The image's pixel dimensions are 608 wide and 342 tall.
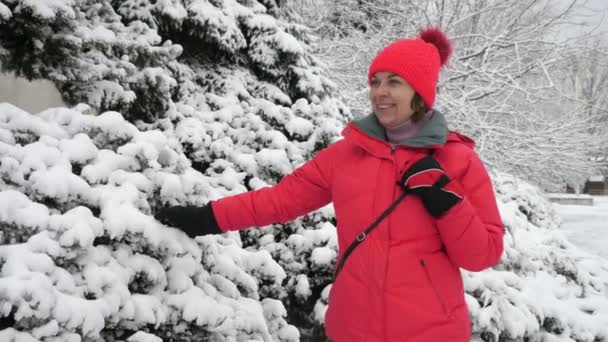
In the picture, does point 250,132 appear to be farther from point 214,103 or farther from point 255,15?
point 255,15

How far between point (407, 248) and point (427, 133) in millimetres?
423

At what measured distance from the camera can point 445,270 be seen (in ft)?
5.54

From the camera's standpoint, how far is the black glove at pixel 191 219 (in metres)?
1.99

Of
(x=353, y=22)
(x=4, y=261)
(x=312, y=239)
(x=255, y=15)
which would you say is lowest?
(x=312, y=239)

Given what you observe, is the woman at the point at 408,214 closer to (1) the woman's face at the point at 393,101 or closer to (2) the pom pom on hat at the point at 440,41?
(1) the woman's face at the point at 393,101

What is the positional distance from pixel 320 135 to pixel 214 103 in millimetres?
901

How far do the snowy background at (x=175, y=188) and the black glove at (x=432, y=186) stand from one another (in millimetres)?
1027

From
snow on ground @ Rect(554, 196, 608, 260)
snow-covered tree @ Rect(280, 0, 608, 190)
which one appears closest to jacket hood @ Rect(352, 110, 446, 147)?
snow-covered tree @ Rect(280, 0, 608, 190)

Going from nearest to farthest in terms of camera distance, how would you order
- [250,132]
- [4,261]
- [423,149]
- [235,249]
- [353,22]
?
1. [4,261]
2. [423,149]
3. [235,249]
4. [250,132]
5. [353,22]

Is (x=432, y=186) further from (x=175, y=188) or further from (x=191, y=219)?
(x=175, y=188)

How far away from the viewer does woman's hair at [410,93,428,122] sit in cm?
180

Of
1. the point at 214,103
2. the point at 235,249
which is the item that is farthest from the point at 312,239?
the point at 214,103

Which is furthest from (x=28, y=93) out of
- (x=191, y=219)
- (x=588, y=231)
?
(x=588, y=231)

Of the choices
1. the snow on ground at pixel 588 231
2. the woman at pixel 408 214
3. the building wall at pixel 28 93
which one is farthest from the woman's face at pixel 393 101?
the snow on ground at pixel 588 231
